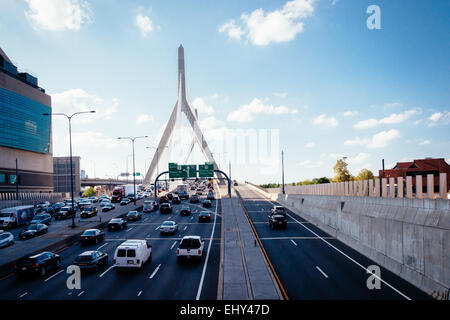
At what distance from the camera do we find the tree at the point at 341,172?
92250mm

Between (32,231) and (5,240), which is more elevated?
(5,240)

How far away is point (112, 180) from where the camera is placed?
168 metres

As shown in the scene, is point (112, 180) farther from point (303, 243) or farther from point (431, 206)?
point (431, 206)

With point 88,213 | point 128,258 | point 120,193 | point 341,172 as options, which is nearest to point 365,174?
point 341,172

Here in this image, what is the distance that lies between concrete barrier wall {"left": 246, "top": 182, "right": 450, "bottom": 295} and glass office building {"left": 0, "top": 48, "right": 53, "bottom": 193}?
227 ft

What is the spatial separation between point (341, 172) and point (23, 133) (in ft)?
283

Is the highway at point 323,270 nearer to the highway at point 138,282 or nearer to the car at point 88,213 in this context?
the highway at point 138,282

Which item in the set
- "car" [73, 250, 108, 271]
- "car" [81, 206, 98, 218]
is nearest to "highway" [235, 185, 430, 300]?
"car" [73, 250, 108, 271]

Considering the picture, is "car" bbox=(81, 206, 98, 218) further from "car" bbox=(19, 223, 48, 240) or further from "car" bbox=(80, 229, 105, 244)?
"car" bbox=(80, 229, 105, 244)

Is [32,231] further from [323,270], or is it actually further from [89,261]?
[323,270]

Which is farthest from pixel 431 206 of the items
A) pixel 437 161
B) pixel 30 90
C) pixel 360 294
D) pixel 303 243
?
pixel 30 90

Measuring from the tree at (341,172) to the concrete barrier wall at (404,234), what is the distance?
6621 centimetres

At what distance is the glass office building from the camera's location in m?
74.9

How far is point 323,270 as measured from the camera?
1897cm
